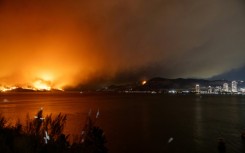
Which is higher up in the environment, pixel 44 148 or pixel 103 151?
pixel 44 148

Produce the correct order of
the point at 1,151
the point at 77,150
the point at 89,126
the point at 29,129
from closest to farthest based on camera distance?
the point at 1,151 < the point at 77,150 < the point at 89,126 < the point at 29,129

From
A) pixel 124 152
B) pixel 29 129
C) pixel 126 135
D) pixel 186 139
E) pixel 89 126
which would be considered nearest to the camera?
pixel 89 126

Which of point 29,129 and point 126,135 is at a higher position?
point 29,129

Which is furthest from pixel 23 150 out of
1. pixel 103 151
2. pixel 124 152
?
pixel 124 152

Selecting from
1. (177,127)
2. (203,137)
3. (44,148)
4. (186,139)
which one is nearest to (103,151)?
(44,148)

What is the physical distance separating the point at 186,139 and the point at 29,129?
4105 cm

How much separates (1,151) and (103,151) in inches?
476

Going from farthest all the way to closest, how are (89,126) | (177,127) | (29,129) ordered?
(177,127) < (29,129) < (89,126)

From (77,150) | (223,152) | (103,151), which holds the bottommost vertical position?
(223,152)

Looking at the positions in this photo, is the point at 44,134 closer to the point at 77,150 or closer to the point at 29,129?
the point at 29,129

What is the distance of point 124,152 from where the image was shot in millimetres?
38188

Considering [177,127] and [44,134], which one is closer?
[44,134]

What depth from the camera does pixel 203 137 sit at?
50.5m

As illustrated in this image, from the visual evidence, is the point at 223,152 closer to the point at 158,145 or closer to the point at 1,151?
the point at 158,145
